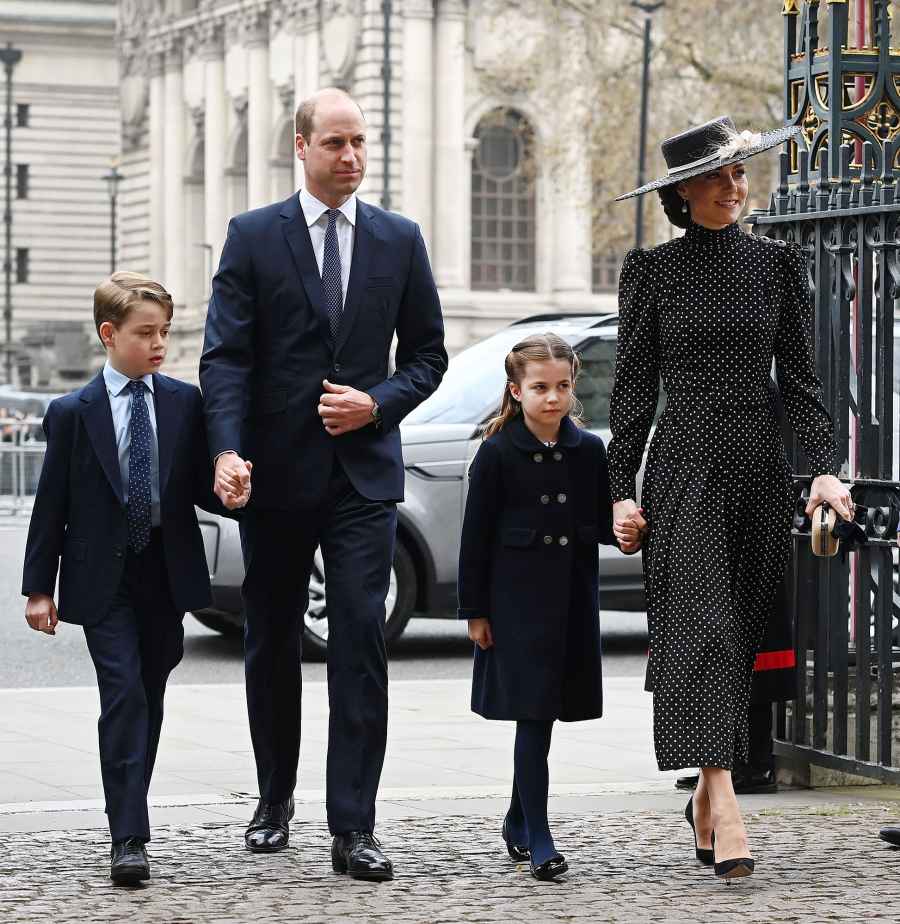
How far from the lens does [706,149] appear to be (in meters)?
6.30

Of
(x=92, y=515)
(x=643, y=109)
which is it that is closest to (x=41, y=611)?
(x=92, y=515)

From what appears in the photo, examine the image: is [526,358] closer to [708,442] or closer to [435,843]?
[708,442]

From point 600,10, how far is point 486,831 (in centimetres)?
3330

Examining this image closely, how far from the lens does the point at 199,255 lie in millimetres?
73250

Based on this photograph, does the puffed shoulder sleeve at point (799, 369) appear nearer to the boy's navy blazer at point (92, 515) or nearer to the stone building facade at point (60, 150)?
the boy's navy blazer at point (92, 515)

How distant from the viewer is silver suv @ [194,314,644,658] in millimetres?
12164

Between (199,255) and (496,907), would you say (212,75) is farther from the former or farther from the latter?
(496,907)

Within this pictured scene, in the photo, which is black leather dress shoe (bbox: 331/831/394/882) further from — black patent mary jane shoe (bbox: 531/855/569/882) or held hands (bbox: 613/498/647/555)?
held hands (bbox: 613/498/647/555)

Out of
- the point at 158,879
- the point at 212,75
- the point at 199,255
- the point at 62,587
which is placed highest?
the point at 212,75

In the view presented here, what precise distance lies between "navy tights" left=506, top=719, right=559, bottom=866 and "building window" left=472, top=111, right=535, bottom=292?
53298 mm

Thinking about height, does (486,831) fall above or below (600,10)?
below

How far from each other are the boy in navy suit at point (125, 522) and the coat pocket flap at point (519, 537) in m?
0.82

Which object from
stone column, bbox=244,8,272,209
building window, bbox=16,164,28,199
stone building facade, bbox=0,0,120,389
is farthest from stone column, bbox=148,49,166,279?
building window, bbox=16,164,28,199

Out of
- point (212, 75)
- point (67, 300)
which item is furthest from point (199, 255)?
point (67, 300)
